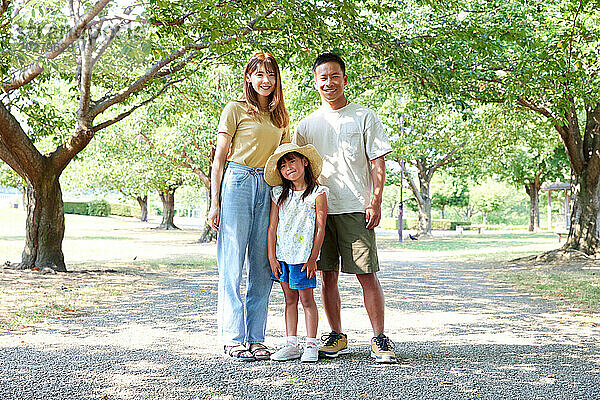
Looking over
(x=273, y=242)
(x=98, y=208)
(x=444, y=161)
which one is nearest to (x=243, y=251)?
(x=273, y=242)

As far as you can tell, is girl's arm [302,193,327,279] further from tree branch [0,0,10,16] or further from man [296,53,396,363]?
tree branch [0,0,10,16]

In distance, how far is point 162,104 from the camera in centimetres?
1705

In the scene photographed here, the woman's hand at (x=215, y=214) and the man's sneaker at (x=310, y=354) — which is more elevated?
the woman's hand at (x=215, y=214)

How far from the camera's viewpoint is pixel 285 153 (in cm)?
407

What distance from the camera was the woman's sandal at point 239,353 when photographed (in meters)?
4.12

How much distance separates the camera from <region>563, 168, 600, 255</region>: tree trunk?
1327 cm

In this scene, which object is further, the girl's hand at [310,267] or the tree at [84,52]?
the tree at [84,52]

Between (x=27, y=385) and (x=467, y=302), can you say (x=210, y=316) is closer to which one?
(x=27, y=385)

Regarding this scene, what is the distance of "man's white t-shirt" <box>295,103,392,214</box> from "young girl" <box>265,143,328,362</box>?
128 mm

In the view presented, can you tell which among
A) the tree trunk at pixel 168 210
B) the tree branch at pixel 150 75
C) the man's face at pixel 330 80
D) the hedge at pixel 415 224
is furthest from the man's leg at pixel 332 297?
the hedge at pixel 415 224

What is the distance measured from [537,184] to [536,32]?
27766 mm

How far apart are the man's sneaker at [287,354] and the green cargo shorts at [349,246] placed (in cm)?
60

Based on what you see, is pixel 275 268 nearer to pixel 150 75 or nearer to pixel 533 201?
pixel 150 75

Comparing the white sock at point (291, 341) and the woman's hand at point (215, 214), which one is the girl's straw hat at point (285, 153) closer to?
the woman's hand at point (215, 214)
